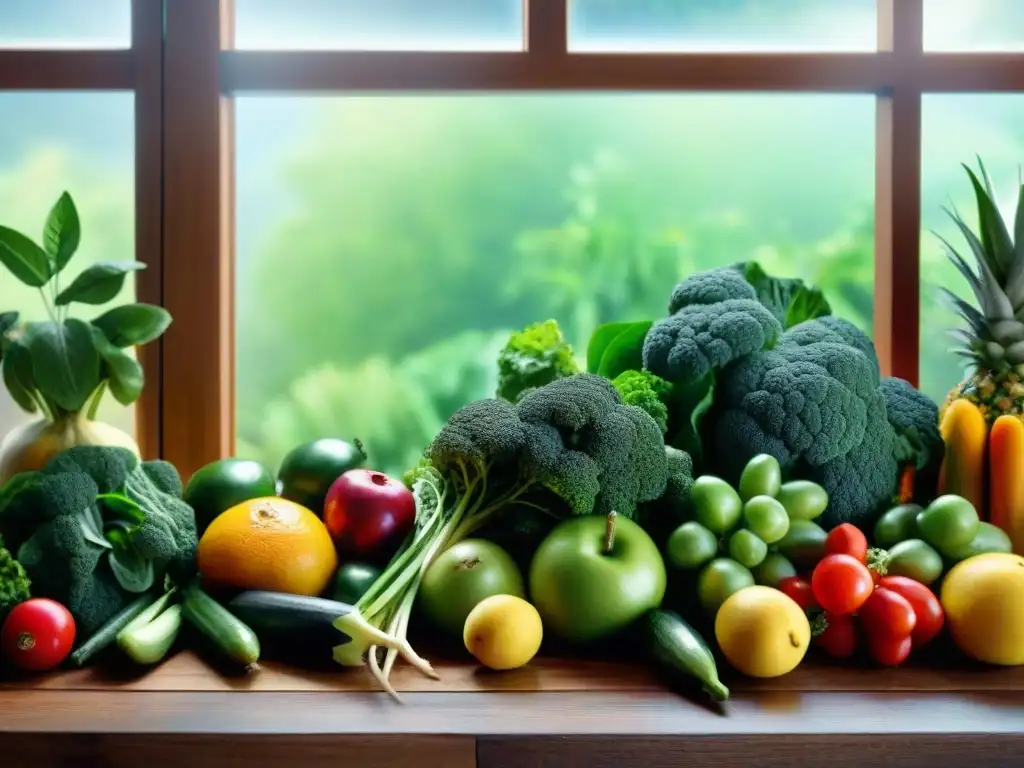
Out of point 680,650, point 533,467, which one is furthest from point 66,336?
point 680,650

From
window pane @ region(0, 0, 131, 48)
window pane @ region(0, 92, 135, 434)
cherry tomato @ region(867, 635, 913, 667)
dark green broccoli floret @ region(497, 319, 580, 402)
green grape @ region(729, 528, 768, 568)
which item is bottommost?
cherry tomato @ region(867, 635, 913, 667)

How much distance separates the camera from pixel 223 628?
94 centimetres

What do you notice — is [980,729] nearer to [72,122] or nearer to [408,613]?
[408,613]

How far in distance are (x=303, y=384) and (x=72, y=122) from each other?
56 cm

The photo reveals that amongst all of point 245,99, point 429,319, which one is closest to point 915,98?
point 429,319

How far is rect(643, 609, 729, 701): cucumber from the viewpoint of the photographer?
0.84 metres

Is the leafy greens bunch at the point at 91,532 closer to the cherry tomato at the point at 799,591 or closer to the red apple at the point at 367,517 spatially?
the red apple at the point at 367,517

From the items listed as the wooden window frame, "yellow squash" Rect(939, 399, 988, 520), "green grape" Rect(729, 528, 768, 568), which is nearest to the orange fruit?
the wooden window frame

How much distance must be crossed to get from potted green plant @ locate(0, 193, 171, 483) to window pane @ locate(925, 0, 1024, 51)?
49.6 inches

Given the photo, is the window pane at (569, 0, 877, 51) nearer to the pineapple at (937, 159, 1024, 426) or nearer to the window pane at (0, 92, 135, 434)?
the pineapple at (937, 159, 1024, 426)

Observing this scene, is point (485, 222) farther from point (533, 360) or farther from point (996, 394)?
point (996, 394)

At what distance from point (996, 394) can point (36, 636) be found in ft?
3.96

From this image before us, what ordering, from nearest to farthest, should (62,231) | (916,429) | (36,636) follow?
1. (36,636)
2. (62,231)
3. (916,429)

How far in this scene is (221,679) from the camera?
90cm
